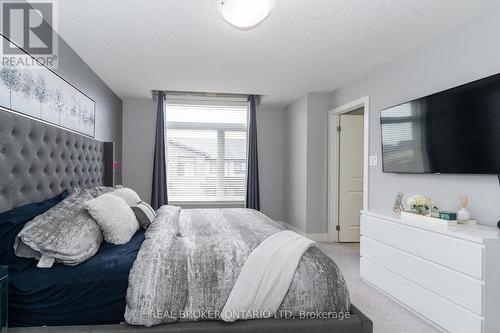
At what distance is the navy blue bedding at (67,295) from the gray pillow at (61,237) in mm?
75

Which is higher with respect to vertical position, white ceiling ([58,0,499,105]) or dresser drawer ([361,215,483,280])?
white ceiling ([58,0,499,105])

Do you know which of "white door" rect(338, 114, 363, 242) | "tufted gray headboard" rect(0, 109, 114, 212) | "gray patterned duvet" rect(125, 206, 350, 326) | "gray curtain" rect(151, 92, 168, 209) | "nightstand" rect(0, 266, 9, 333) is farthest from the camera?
"gray curtain" rect(151, 92, 168, 209)

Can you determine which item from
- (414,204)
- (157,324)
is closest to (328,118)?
(414,204)

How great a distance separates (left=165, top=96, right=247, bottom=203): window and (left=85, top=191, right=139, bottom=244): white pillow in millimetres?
3319

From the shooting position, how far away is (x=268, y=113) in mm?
5934

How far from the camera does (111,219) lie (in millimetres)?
2078

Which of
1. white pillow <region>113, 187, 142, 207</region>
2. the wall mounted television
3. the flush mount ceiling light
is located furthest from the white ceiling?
white pillow <region>113, 187, 142, 207</region>

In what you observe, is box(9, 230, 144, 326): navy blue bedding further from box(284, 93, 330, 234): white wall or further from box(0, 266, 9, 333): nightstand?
box(284, 93, 330, 234): white wall

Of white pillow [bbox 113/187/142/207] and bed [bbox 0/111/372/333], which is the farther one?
white pillow [bbox 113/187/142/207]

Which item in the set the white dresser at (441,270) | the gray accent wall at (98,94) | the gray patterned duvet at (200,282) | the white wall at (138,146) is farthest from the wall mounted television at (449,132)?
the white wall at (138,146)

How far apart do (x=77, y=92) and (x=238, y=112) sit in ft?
9.79

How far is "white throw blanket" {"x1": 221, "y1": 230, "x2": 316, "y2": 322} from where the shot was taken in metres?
1.66

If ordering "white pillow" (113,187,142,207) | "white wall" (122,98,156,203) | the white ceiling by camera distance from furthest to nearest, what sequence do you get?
"white wall" (122,98,156,203) < "white pillow" (113,187,142,207) < the white ceiling

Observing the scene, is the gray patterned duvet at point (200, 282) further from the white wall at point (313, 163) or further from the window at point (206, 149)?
the window at point (206, 149)
